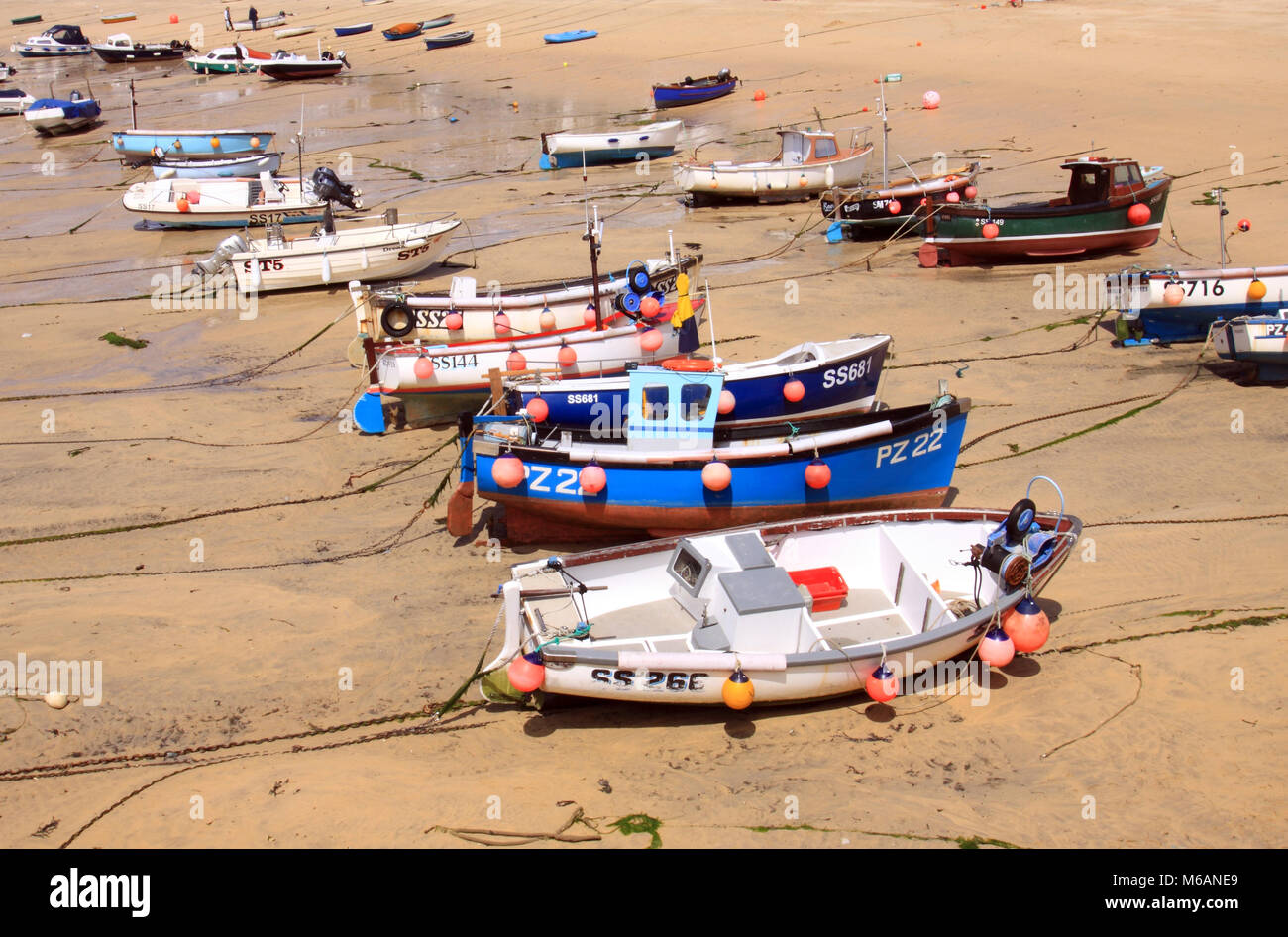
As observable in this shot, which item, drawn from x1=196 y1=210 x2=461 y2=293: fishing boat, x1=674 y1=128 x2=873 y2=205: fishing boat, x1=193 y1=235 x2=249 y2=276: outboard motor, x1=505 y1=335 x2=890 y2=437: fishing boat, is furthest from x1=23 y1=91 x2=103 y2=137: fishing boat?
x1=505 y1=335 x2=890 y2=437: fishing boat

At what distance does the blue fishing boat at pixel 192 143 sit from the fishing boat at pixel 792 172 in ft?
47.5

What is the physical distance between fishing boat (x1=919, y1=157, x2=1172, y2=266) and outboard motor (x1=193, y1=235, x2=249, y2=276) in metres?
13.1

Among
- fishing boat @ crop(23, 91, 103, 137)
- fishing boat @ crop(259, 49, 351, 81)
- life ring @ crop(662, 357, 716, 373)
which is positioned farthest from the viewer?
fishing boat @ crop(259, 49, 351, 81)

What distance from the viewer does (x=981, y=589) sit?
938 centimetres

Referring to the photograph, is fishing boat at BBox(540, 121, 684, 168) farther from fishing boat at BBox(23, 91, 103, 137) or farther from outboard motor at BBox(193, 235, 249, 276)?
fishing boat at BBox(23, 91, 103, 137)

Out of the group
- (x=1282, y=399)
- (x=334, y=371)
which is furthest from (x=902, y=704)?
(x=334, y=371)

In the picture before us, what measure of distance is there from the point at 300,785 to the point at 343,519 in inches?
184

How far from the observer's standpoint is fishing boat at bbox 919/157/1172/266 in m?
18.9

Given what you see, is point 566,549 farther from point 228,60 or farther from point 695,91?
point 228,60

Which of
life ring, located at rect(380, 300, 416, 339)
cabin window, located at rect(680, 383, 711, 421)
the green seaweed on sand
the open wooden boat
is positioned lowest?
the green seaweed on sand

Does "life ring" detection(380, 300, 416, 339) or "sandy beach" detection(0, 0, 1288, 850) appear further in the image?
"life ring" detection(380, 300, 416, 339)

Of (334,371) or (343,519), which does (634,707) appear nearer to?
(343,519)

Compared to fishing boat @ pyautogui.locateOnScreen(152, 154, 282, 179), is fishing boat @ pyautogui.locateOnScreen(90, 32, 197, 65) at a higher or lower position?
higher

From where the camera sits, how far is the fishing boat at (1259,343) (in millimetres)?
13664
